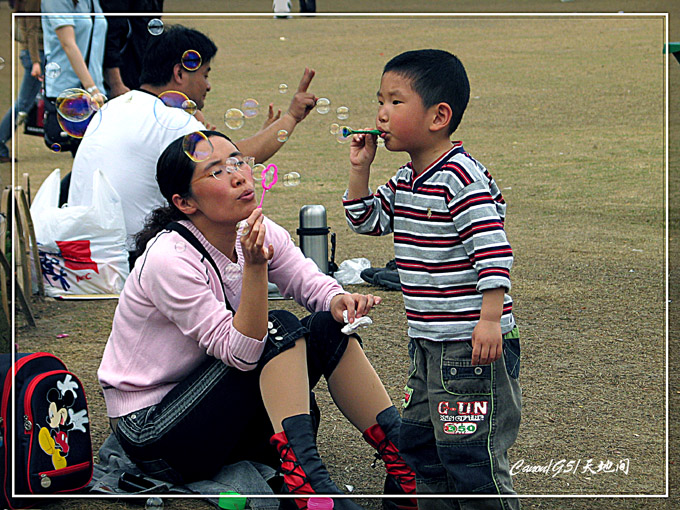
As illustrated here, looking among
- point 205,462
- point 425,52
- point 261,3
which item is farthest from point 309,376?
point 261,3

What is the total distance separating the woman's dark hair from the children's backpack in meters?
0.42

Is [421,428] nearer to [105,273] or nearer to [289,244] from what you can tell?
[289,244]

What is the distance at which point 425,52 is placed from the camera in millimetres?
2086


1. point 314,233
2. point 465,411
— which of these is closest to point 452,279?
point 465,411

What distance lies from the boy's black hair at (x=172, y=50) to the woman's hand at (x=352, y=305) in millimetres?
1526

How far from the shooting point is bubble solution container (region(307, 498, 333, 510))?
2.14m

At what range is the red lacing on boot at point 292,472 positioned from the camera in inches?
85.0

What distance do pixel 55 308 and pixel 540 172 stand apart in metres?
4.17

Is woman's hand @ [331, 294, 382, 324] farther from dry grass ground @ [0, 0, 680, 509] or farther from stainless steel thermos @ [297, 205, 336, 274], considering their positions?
stainless steel thermos @ [297, 205, 336, 274]

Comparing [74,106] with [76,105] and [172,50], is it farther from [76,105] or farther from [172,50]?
[172,50]

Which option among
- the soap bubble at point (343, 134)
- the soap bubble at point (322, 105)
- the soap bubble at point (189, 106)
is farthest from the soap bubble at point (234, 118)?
the soap bubble at point (343, 134)

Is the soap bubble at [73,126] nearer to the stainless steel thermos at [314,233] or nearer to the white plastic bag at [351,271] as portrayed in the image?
the stainless steel thermos at [314,233]

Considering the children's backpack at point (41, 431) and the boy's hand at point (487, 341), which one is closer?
the boy's hand at point (487, 341)

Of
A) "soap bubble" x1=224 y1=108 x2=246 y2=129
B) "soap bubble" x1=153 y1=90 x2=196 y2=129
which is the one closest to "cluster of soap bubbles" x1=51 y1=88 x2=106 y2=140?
"soap bubble" x1=153 y1=90 x2=196 y2=129
